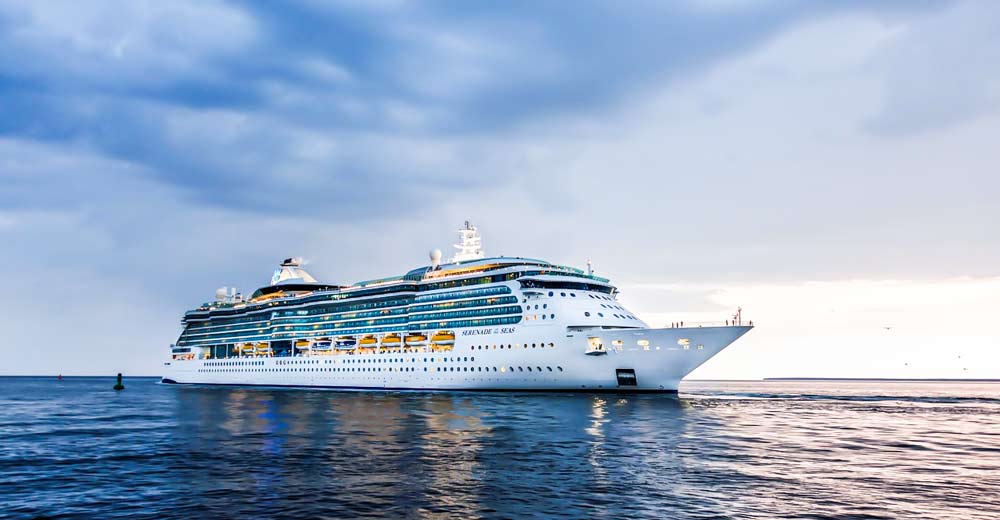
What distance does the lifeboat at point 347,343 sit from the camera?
3612 inches

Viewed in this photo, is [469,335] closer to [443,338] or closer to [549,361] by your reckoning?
[443,338]

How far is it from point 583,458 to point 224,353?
340 feet

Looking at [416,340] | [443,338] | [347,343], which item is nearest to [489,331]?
[443,338]

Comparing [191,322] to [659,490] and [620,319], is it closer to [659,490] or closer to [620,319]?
[620,319]

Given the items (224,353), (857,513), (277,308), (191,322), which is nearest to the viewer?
(857,513)

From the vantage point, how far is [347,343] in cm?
9325

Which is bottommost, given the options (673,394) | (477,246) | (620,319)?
(673,394)

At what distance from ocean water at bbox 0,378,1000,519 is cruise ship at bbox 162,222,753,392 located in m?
13.1

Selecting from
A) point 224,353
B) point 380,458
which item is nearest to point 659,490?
point 380,458

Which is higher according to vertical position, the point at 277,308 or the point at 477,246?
the point at 477,246

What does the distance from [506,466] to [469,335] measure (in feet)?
153

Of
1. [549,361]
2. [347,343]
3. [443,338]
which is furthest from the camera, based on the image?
[347,343]

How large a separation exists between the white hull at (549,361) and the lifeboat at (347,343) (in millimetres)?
6494

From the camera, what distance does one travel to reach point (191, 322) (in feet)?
416
